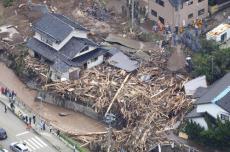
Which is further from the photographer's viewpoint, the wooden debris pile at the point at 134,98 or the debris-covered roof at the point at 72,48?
the debris-covered roof at the point at 72,48

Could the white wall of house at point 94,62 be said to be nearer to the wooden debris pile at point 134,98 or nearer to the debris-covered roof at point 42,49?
the wooden debris pile at point 134,98

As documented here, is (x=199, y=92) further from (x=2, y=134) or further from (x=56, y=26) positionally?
(x=2, y=134)

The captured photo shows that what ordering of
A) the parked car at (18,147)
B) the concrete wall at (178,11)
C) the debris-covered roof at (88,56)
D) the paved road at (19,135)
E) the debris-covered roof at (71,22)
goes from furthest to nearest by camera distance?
1. the concrete wall at (178,11)
2. the debris-covered roof at (71,22)
3. the debris-covered roof at (88,56)
4. the paved road at (19,135)
5. the parked car at (18,147)

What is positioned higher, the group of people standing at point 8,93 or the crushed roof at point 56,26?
the crushed roof at point 56,26

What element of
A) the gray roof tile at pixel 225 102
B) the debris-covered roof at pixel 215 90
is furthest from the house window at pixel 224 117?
the debris-covered roof at pixel 215 90

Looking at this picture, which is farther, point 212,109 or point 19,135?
point 19,135

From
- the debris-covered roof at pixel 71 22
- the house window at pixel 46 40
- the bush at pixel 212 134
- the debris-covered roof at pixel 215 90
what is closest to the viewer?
the bush at pixel 212 134

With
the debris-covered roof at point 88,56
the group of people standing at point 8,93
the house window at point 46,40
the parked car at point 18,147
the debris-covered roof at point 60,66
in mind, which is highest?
the house window at point 46,40

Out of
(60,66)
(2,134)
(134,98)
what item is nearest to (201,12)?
(134,98)
